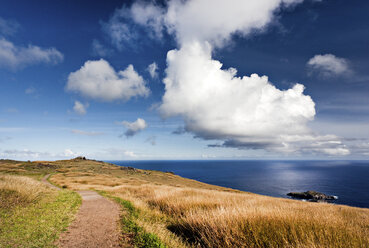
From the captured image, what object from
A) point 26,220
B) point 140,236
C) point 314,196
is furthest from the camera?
point 314,196

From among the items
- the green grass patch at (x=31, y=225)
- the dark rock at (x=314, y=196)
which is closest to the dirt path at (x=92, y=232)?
the green grass patch at (x=31, y=225)

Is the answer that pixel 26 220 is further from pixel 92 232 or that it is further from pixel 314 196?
pixel 314 196

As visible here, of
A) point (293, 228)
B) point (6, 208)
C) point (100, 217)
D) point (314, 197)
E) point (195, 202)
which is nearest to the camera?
point (293, 228)

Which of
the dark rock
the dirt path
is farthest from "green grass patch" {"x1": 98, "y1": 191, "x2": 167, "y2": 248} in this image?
the dark rock

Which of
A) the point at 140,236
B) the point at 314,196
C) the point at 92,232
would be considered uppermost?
the point at 140,236

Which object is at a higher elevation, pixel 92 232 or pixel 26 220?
pixel 26 220

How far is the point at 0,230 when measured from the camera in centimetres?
605

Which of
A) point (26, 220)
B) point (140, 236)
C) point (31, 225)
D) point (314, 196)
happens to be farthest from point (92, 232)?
point (314, 196)

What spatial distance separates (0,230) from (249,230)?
27.1 feet

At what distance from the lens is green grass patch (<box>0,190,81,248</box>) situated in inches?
217

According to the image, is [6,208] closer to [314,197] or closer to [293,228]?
[293,228]

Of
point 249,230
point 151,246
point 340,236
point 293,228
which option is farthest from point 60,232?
point 340,236

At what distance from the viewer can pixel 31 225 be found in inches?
268

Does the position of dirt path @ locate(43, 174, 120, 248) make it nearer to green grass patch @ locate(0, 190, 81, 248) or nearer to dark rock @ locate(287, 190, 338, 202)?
green grass patch @ locate(0, 190, 81, 248)
